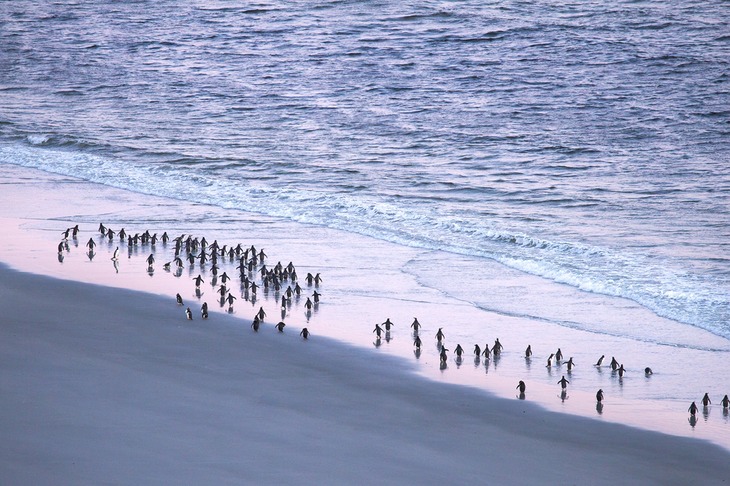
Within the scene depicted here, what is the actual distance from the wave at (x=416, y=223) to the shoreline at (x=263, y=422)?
5.24 meters

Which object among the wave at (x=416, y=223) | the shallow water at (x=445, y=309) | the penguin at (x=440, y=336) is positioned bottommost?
the wave at (x=416, y=223)

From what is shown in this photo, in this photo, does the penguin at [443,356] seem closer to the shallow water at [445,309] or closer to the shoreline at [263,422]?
the shallow water at [445,309]

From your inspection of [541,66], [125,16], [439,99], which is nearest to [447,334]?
[439,99]

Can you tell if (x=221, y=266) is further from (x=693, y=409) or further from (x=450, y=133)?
(x=450, y=133)

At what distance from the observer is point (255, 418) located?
37.7 feet

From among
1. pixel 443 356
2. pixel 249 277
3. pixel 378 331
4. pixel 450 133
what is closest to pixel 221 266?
pixel 249 277

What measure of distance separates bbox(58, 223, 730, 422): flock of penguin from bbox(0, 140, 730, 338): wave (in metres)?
3.38

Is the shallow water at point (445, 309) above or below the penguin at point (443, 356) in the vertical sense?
below

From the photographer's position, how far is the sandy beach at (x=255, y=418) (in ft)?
33.7

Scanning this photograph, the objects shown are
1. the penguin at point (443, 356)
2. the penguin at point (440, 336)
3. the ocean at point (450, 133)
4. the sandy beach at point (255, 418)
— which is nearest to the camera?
the sandy beach at point (255, 418)

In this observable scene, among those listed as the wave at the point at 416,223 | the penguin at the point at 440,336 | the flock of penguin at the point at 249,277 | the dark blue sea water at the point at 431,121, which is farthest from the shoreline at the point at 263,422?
the wave at the point at 416,223

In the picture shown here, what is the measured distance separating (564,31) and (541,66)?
17.1ft

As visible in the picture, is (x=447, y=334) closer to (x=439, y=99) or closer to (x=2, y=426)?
(x=2, y=426)

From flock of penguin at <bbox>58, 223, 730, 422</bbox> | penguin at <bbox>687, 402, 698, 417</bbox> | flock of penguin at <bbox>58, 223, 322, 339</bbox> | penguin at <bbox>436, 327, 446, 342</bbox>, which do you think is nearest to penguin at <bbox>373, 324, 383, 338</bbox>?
flock of penguin at <bbox>58, 223, 730, 422</bbox>
